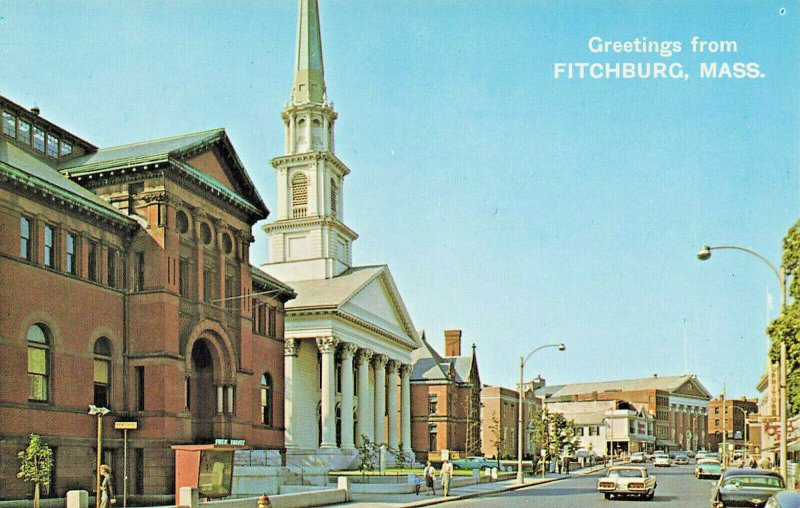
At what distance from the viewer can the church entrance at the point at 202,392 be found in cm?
4219

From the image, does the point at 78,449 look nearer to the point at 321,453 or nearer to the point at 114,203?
the point at 114,203

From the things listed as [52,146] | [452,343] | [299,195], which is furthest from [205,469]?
[452,343]

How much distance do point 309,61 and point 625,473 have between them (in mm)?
46427

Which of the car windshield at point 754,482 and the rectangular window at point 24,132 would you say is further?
the rectangular window at point 24,132

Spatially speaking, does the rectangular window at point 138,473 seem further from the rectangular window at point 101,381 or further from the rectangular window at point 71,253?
the rectangular window at point 71,253

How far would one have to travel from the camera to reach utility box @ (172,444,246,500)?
110 feet

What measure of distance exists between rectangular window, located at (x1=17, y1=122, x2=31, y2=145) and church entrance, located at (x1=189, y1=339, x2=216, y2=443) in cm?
1071

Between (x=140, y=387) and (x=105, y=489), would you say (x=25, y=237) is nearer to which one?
Result: (x=140, y=387)

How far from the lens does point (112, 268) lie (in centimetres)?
3719

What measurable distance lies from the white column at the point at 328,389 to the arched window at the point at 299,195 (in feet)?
45.0

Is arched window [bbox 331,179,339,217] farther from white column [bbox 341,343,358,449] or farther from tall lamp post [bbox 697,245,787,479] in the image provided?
tall lamp post [bbox 697,245,787,479]

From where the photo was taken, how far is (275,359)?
53.7 metres

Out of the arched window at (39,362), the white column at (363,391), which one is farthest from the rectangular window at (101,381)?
the white column at (363,391)

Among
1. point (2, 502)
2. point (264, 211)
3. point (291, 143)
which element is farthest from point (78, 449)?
point (291, 143)
